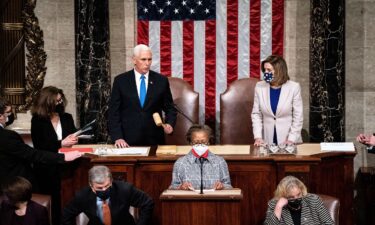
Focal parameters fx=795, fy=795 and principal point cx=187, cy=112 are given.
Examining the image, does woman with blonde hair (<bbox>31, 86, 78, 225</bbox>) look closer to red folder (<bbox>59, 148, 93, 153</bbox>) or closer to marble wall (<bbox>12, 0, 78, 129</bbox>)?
red folder (<bbox>59, 148, 93, 153</bbox>)

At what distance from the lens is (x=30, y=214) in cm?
660

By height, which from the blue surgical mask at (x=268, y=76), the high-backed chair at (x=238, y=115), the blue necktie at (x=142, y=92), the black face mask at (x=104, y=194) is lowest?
the black face mask at (x=104, y=194)

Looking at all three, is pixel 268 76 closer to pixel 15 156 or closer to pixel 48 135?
pixel 48 135

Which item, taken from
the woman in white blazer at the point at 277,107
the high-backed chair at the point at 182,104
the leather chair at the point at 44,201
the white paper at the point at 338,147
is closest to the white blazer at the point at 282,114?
the woman in white blazer at the point at 277,107

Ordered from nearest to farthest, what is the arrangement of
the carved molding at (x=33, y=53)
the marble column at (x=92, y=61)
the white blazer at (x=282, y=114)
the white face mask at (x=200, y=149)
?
1. the white face mask at (x=200, y=149)
2. the white blazer at (x=282, y=114)
3. the marble column at (x=92, y=61)
4. the carved molding at (x=33, y=53)

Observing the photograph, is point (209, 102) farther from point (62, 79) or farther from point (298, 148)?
point (298, 148)

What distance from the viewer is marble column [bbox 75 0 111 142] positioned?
398 inches

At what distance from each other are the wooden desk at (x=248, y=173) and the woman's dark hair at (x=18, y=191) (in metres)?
0.96

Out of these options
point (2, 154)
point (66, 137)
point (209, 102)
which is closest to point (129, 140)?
point (66, 137)

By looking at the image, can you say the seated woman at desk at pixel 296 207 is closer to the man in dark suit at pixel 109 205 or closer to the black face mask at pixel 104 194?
the man in dark suit at pixel 109 205

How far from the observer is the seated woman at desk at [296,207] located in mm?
6512

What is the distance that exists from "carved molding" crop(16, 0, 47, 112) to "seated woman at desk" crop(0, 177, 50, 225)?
3.79m

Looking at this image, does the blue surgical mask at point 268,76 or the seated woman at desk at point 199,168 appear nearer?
the seated woman at desk at point 199,168

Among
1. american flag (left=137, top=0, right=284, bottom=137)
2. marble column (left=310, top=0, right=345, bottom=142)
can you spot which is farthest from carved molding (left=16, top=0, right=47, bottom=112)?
marble column (left=310, top=0, right=345, bottom=142)
